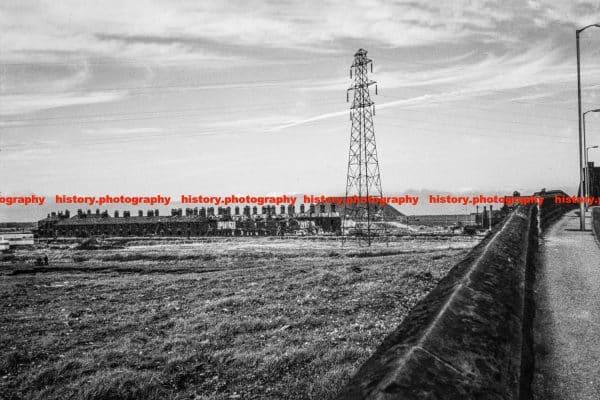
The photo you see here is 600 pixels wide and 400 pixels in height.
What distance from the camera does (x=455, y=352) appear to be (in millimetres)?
1659

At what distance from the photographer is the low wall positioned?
1.39 metres

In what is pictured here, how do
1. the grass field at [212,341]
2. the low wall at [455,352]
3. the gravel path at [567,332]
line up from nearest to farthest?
the low wall at [455,352]
the gravel path at [567,332]
the grass field at [212,341]

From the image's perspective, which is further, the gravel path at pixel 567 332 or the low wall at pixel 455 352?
the gravel path at pixel 567 332

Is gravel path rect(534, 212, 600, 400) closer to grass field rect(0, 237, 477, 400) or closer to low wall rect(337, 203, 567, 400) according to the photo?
low wall rect(337, 203, 567, 400)

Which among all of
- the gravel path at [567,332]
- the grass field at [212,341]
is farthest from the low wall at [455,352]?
the grass field at [212,341]

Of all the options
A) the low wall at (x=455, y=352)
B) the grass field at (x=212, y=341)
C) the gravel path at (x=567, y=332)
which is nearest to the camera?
the low wall at (x=455, y=352)

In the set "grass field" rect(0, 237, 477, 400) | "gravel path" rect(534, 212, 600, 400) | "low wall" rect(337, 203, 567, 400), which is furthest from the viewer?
"grass field" rect(0, 237, 477, 400)

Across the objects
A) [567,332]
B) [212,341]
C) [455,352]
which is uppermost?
[455,352]

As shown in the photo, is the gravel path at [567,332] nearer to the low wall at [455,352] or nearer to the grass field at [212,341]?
the low wall at [455,352]

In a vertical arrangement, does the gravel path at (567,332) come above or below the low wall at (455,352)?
below

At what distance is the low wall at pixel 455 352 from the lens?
4.58 ft

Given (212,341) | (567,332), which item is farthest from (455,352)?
(212,341)

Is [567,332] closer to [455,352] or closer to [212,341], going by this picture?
[455,352]

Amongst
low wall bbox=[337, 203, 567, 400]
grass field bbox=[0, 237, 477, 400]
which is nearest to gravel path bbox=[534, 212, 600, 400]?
low wall bbox=[337, 203, 567, 400]
